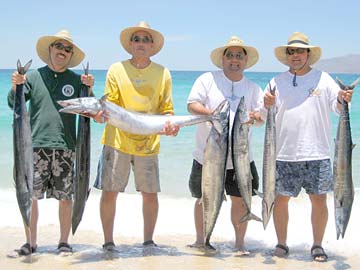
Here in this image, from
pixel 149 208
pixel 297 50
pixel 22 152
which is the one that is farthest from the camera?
pixel 149 208

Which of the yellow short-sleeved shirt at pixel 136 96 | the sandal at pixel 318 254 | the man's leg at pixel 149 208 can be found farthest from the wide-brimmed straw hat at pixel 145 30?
the sandal at pixel 318 254

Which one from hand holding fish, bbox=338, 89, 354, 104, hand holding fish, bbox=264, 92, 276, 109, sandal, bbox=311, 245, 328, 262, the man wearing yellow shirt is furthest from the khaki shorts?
hand holding fish, bbox=338, 89, 354, 104

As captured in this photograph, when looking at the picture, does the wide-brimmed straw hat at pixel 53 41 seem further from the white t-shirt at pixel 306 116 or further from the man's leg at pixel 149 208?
the white t-shirt at pixel 306 116

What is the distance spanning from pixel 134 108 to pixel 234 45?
1.12 meters

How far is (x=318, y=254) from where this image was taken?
5.08m

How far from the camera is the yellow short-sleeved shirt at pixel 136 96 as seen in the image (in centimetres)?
501

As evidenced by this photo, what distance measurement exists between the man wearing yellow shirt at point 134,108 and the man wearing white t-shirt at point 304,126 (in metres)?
1.07

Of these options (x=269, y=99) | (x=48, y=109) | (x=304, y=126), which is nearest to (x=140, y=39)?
(x=48, y=109)

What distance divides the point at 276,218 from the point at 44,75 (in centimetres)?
263

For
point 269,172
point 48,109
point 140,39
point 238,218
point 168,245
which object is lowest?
point 168,245

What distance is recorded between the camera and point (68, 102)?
14.6 ft

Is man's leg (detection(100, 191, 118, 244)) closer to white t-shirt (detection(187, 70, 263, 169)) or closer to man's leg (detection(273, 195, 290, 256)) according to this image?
white t-shirt (detection(187, 70, 263, 169))

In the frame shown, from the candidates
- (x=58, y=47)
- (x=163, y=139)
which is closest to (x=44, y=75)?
(x=58, y=47)

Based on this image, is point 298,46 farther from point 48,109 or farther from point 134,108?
point 48,109
